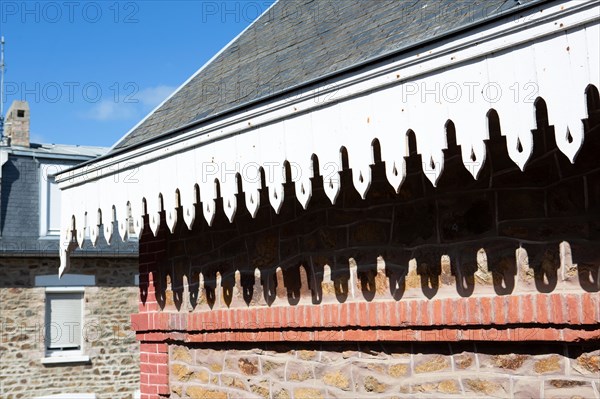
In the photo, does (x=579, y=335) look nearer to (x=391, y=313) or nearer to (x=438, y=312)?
(x=438, y=312)

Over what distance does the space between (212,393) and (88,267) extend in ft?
40.7

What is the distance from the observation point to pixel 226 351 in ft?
18.4

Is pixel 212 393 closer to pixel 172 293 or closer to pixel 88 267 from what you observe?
pixel 172 293

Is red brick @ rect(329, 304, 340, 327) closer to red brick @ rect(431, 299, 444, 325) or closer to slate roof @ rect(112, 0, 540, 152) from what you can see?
red brick @ rect(431, 299, 444, 325)

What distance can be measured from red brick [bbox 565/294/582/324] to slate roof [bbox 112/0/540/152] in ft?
4.38

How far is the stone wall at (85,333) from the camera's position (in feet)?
53.5

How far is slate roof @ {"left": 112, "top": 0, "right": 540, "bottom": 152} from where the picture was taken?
402 centimetres

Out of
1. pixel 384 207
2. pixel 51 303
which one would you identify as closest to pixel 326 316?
pixel 384 207

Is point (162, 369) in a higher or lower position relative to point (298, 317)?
lower

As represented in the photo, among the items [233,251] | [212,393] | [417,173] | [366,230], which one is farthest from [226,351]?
[417,173]

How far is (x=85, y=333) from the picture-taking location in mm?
17203

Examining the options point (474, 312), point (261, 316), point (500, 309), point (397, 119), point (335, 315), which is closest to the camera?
point (397, 119)

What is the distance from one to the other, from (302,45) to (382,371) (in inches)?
89.6

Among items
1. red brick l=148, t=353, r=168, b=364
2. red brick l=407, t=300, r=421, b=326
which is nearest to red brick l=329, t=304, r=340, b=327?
red brick l=407, t=300, r=421, b=326
